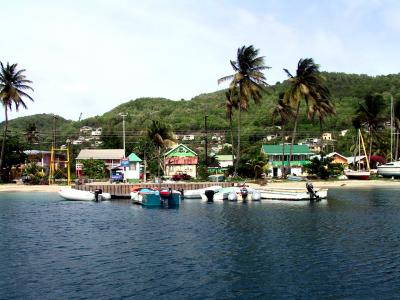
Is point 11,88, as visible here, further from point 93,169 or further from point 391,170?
point 391,170

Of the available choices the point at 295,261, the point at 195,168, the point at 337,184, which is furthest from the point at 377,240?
the point at 195,168

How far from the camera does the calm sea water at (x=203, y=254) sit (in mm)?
23562

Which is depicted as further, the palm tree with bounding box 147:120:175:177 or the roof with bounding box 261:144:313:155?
the roof with bounding box 261:144:313:155

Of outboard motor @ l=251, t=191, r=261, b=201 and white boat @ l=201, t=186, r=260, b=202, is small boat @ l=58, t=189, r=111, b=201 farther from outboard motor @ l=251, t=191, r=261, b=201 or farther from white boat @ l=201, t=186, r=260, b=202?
outboard motor @ l=251, t=191, r=261, b=201

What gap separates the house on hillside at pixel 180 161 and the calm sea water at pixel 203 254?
5269 cm

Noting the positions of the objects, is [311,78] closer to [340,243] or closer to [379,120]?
[379,120]

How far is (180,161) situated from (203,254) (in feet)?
256

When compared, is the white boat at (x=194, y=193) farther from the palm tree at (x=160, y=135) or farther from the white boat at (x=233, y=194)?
the palm tree at (x=160, y=135)

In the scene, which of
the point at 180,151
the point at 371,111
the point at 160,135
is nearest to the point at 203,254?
the point at 160,135

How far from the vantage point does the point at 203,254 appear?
31562 millimetres

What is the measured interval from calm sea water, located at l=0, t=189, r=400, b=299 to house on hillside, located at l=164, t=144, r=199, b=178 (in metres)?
52.7

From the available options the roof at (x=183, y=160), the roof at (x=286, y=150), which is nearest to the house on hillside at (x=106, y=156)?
the roof at (x=183, y=160)

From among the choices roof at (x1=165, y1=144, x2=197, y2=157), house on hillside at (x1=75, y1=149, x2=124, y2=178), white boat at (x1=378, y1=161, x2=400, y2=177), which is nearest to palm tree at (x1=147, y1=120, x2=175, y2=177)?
roof at (x1=165, y1=144, x2=197, y2=157)

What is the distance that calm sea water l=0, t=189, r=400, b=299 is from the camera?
23562 mm
